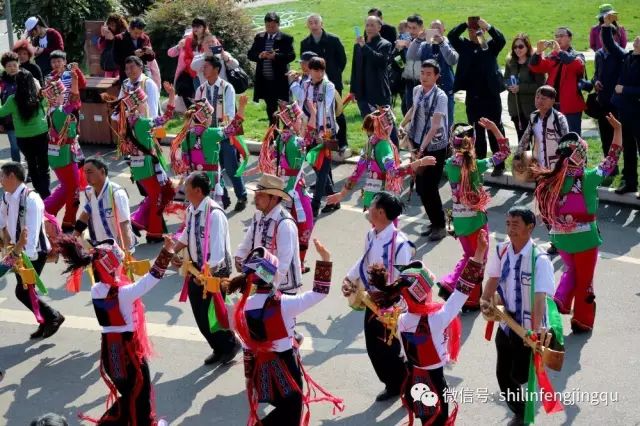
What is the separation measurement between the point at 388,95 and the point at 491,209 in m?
2.51

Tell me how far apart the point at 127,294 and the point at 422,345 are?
6.56 ft

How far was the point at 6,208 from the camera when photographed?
9.08 meters

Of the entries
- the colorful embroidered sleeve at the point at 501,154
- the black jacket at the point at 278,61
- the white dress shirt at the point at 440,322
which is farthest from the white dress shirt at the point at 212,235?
the black jacket at the point at 278,61

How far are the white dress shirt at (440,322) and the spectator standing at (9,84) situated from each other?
7.46 meters

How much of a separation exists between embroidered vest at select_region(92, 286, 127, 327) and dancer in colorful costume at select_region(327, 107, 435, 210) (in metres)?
3.29

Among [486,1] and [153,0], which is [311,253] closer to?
[153,0]

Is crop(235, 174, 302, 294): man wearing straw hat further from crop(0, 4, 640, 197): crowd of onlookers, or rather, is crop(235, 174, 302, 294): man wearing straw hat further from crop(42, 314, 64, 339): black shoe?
crop(0, 4, 640, 197): crowd of onlookers

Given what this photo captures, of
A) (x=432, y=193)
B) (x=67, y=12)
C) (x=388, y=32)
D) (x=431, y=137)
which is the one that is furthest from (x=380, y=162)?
(x=67, y=12)

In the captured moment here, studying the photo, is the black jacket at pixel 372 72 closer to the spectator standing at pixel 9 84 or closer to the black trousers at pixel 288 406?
the spectator standing at pixel 9 84

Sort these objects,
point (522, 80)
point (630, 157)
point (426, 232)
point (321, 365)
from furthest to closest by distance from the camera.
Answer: point (522, 80) < point (630, 157) < point (426, 232) < point (321, 365)

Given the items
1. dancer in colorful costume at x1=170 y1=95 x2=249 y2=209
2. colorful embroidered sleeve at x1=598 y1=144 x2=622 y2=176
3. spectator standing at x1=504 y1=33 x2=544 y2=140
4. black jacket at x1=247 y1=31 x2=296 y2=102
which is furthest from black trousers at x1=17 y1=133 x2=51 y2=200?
colorful embroidered sleeve at x1=598 y1=144 x2=622 y2=176

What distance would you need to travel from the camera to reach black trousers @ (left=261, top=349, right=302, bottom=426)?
694 cm

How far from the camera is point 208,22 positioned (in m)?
17.9

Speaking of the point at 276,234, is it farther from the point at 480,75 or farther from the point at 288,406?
the point at 480,75
